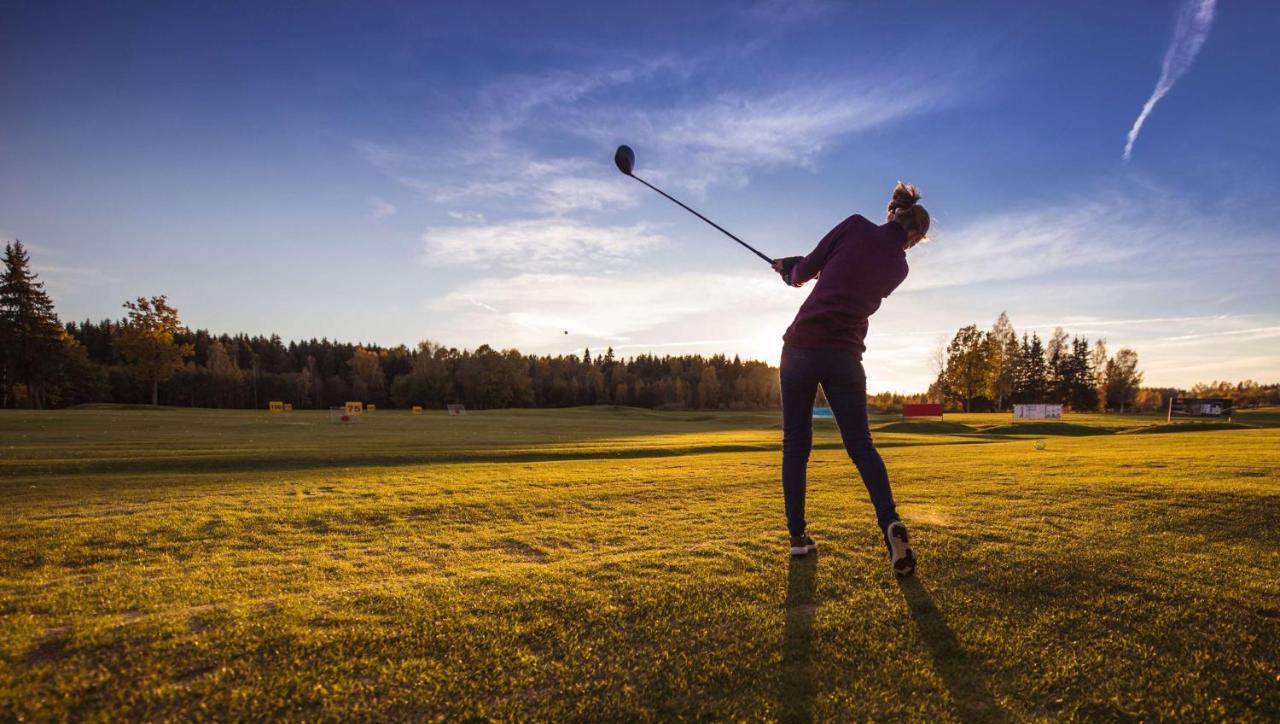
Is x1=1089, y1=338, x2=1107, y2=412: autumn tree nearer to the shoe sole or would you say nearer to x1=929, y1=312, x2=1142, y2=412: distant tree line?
x1=929, y1=312, x2=1142, y2=412: distant tree line

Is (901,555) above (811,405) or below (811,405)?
below

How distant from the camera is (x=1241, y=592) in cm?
331

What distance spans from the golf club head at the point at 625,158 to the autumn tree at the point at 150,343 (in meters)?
81.3

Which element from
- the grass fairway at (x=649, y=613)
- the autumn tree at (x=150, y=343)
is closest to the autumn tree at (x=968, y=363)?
the grass fairway at (x=649, y=613)

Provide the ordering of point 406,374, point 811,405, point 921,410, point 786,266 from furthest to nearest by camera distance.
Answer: point 406,374, point 921,410, point 786,266, point 811,405

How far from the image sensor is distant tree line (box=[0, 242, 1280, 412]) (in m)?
63.2

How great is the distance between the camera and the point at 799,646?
2707 millimetres

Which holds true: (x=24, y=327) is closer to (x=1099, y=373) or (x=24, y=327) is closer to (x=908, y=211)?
(x=908, y=211)

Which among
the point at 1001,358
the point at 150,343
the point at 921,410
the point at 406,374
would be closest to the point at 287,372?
the point at 406,374

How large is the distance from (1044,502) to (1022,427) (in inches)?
1552

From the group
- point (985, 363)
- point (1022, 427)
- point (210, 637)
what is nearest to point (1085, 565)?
point (210, 637)

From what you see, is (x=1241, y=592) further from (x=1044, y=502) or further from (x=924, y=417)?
(x=924, y=417)

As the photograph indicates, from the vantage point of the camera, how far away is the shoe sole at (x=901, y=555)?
3684mm

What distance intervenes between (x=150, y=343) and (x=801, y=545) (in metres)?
84.9
